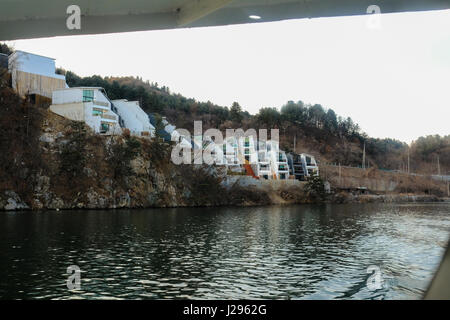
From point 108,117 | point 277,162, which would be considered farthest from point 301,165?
point 108,117

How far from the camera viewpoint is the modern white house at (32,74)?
192ft

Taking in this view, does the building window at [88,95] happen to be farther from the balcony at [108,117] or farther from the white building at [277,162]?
the white building at [277,162]

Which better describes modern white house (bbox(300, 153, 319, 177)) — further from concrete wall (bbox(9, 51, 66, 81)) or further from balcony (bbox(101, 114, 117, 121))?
concrete wall (bbox(9, 51, 66, 81))

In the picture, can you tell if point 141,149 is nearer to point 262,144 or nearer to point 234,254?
point 262,144

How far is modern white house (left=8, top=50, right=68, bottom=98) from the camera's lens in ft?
192

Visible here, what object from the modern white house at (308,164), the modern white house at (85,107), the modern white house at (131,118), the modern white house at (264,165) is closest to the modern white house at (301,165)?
the modern white house at (308,164)

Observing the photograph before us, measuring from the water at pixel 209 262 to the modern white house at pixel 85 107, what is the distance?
3066 centimetres

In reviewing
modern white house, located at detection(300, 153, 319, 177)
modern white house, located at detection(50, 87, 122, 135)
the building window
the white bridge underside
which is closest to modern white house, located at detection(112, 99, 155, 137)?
modern white house, located at detection(50, 87, 122, 135)

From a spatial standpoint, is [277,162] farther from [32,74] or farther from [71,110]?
[32,74]

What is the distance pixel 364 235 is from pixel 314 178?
54.8 m

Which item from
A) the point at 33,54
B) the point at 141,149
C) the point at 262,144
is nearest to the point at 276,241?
the point at 141,149

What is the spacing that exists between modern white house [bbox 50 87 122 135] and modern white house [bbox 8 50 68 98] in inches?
Result: 117
